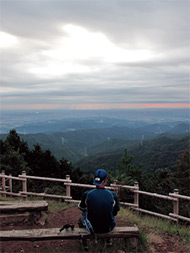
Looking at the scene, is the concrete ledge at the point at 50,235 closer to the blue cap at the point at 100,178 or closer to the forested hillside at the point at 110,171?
the blue cap at the point at 100,178

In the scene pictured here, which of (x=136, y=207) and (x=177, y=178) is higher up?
(x=136, y=207)

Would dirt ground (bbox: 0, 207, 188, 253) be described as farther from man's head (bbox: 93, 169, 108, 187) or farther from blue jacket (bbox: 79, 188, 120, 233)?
man's head (bbox: 93, 169, 108, 187)

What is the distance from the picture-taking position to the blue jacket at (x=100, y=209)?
3518mm

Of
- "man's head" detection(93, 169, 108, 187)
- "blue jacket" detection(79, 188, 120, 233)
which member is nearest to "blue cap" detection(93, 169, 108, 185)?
"man's head" detection(93, 169, 108, 187)

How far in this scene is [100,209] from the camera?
3518mm

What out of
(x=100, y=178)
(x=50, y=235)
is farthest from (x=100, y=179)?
(x=50, y=235)

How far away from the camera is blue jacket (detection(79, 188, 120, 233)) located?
3518 millimetres

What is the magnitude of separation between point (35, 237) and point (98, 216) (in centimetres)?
108

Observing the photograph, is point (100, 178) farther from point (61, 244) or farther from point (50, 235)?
point (61, 244)

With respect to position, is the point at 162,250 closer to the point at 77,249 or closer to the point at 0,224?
the point at 77,249

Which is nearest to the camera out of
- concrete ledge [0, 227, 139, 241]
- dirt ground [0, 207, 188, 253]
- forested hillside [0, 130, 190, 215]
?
concrete ledge [0, 227, 139, 241]

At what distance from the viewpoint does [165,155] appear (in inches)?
3627

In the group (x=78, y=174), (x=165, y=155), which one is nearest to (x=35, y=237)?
(x=78, y=174)

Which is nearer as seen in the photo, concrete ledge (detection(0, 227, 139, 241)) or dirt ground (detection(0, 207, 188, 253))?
concrete ledge (detection(0, 227, 139, 241))
